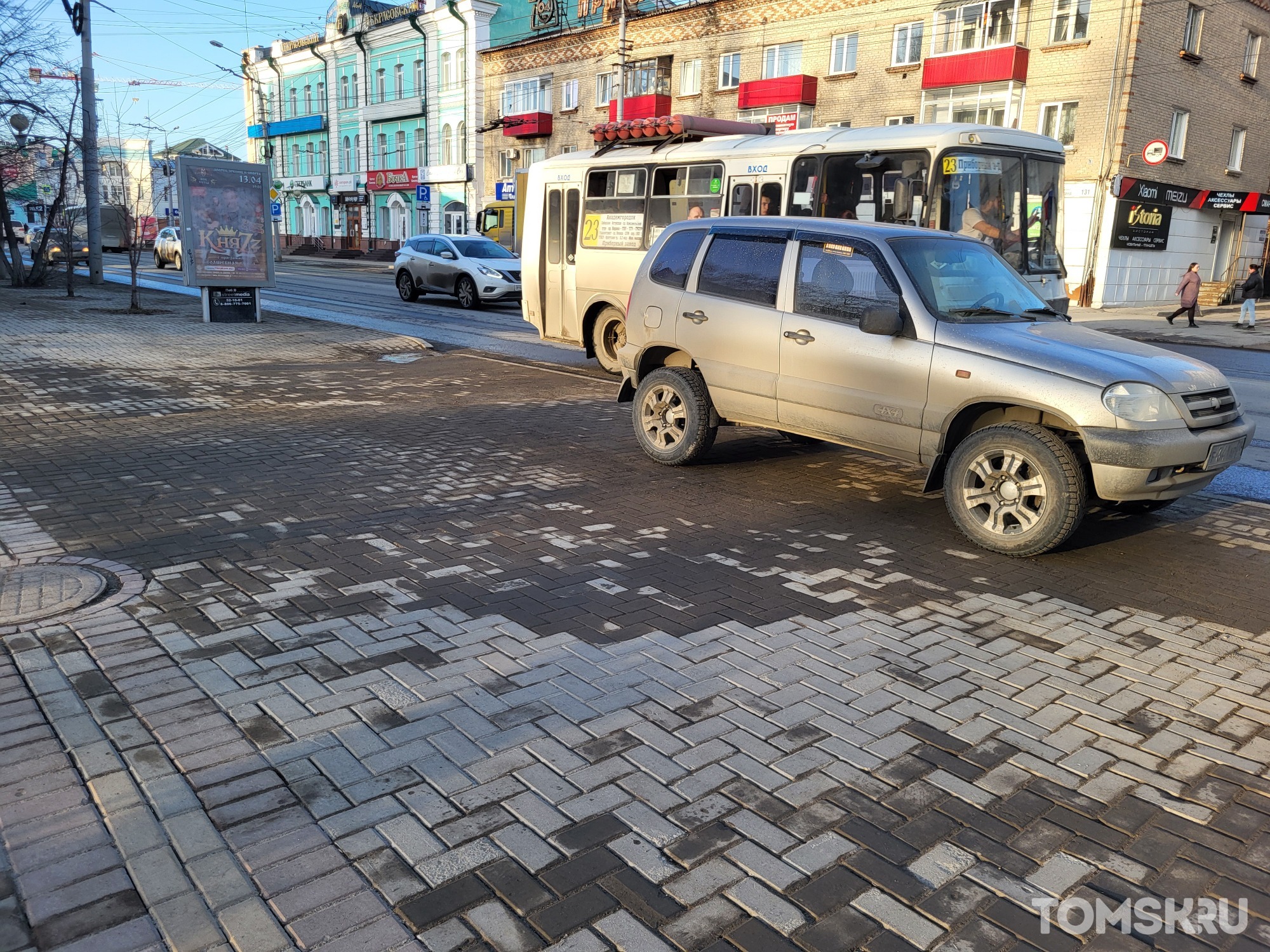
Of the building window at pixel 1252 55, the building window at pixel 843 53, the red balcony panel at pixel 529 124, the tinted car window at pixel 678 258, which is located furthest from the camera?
the red balcony panel at pixel 529 124

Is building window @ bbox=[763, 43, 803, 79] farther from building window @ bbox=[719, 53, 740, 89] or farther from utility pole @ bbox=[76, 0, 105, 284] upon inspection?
utility pole @ bbox=[76, 0, 105, 284]

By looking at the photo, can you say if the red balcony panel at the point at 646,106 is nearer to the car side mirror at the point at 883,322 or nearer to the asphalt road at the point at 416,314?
the asphalt road at the point at 416,314

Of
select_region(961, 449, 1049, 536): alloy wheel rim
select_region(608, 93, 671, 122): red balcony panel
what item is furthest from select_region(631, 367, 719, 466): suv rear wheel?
select_region(608, 93, 671, 122): red balcony panel

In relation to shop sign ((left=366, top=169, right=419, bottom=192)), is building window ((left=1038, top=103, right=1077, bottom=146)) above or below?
above

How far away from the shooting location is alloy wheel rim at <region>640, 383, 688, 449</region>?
8.09 m

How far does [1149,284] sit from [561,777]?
3312cm

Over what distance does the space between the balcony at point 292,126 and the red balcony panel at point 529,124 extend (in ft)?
65.8

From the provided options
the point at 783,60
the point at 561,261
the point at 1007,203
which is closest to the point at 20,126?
the point at 561,261

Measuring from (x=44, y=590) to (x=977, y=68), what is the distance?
3124 centimetres

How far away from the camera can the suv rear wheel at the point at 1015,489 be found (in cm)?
579

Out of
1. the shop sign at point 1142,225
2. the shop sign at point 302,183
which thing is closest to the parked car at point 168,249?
the shop sign at point 302,183

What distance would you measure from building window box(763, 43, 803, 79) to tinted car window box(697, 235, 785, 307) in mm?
30544

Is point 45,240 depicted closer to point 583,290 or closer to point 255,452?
point 583,290

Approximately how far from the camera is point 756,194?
13.2 meters
